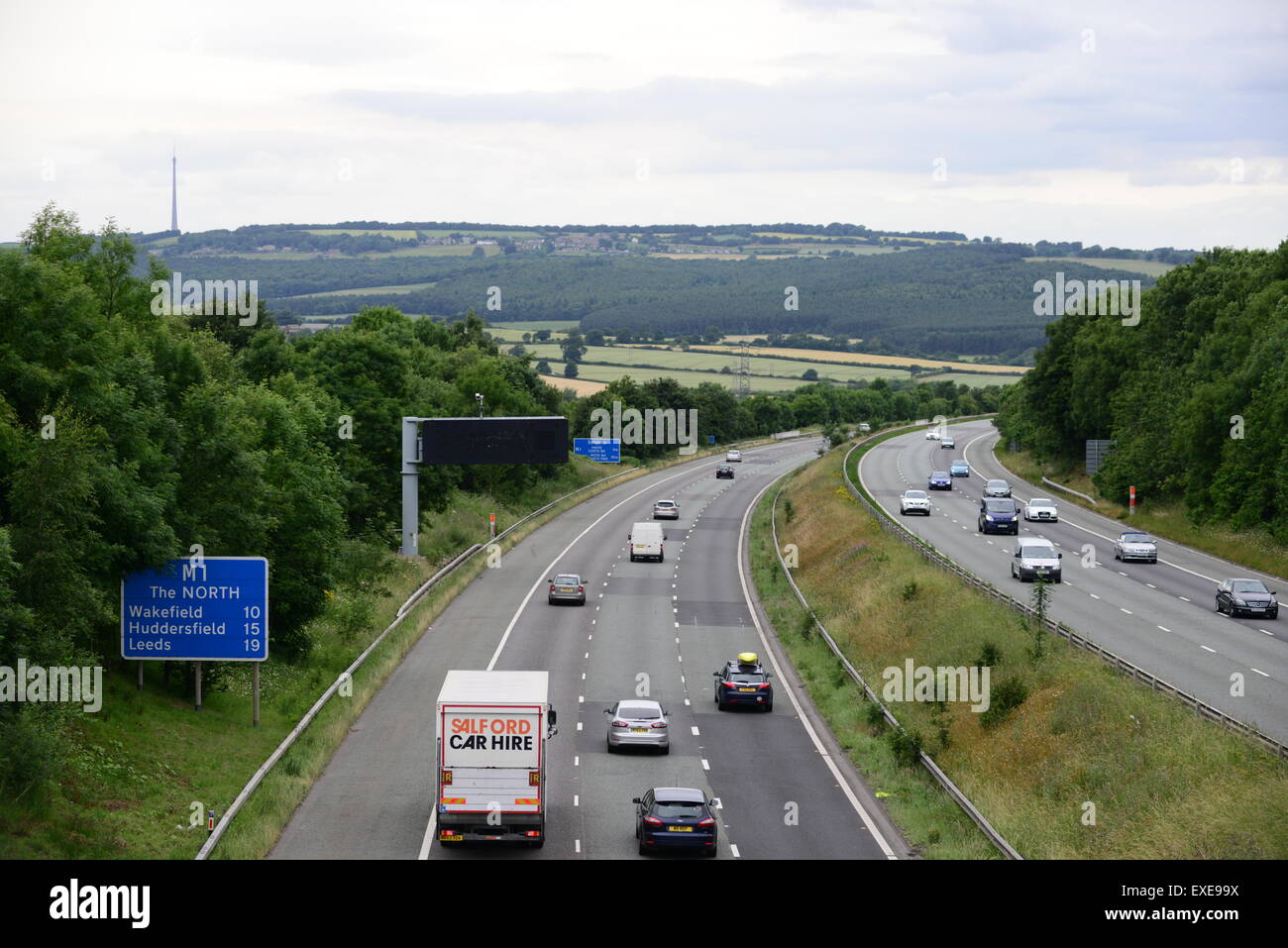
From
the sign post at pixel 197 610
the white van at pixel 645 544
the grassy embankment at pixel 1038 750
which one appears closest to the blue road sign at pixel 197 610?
the sign post at pixel 197 610

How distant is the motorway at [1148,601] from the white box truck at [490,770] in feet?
52.5

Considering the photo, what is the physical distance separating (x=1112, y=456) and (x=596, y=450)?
4474 cm

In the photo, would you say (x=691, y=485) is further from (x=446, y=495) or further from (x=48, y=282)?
(x=48, y=282)

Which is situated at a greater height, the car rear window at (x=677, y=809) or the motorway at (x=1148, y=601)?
the motorway at (x=1148, y=601)

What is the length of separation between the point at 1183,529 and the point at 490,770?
186 feet

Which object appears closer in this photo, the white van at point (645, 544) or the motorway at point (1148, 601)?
the motorway at point (1148, 601)

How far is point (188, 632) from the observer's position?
34656mm

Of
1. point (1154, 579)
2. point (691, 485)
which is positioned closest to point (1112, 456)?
point (1154, 579)

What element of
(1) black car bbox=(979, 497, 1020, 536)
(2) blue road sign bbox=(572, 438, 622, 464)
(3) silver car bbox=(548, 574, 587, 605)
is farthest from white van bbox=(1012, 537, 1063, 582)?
(2) blue road sign bbox=(572, 438, 622, 464)

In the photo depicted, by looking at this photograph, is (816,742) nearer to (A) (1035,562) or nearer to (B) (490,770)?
(B) (490,770)

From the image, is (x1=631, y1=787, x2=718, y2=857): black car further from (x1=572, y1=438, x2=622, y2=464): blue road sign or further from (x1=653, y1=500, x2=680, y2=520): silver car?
(x1=572, y1=438, x2=622, y2=464): blue road sign

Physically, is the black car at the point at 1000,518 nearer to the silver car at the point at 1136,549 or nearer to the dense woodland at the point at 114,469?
the silver car at the point at 1136,549

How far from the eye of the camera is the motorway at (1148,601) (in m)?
37.4

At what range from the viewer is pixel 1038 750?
1283 inches
